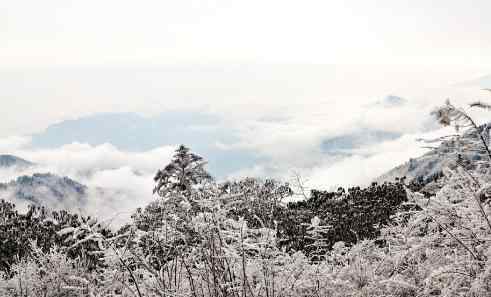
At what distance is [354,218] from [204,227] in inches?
755

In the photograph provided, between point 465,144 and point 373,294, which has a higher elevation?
point 465,144

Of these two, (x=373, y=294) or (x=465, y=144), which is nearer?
(x=465, y=144)

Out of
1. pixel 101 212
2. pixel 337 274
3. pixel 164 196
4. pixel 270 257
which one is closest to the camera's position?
pixel 101 212

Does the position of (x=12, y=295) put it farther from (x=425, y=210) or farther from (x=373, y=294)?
(x=425, y=210)

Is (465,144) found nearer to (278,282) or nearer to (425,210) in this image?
(425,210)

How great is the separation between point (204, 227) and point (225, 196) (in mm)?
417

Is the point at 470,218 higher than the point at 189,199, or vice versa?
the point at 189,199

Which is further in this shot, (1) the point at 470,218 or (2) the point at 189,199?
(2) the point at 189,199

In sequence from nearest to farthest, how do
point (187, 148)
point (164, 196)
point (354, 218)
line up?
point (164, 196) < point (354, 218) < point (187, 148)

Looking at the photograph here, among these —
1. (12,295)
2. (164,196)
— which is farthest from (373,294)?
(12,295)

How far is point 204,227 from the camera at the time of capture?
5434mm

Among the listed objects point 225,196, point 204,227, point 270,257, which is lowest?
point 270,257

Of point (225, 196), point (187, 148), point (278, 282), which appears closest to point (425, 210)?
point (225, 196)

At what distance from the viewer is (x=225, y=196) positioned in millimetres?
5512
